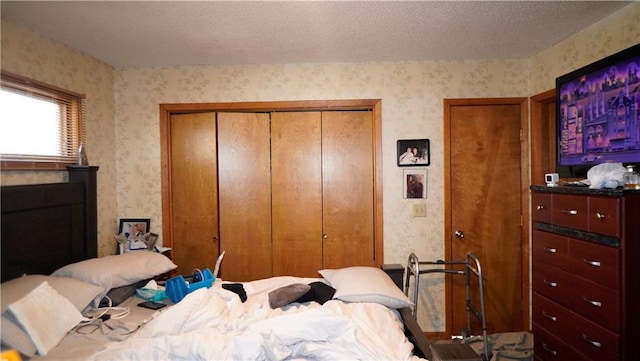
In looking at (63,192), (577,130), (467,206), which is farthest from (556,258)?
(63,192)

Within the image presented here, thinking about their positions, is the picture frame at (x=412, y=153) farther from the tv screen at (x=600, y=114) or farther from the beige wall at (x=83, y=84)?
the beige wall at (x=83, y=84)

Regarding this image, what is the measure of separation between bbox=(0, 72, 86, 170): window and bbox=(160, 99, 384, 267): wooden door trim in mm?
1055

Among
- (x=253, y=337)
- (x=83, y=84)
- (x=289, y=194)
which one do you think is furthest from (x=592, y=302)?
(x=83, y=84)

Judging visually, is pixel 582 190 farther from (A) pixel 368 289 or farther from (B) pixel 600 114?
(A) pixel 368 289

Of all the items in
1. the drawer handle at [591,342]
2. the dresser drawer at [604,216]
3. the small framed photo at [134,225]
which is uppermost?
the dresser drawer at [604,216]

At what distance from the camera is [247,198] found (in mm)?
2828

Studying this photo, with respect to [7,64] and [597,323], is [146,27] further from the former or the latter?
[597,323]

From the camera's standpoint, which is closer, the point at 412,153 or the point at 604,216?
the point at 604,216

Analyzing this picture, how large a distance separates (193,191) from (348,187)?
1271mm

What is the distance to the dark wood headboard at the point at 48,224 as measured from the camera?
1.15m

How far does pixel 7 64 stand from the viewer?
1.11 m

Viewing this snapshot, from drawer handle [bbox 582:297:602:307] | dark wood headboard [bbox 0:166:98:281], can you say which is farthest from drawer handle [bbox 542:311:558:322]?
dark wood headboard [bbox 0:166:98:281]

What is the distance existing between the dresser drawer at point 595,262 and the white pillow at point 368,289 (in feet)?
2.78

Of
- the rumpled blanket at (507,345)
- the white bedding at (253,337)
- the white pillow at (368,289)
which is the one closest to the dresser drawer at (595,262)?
the white pillow at (368,289)
